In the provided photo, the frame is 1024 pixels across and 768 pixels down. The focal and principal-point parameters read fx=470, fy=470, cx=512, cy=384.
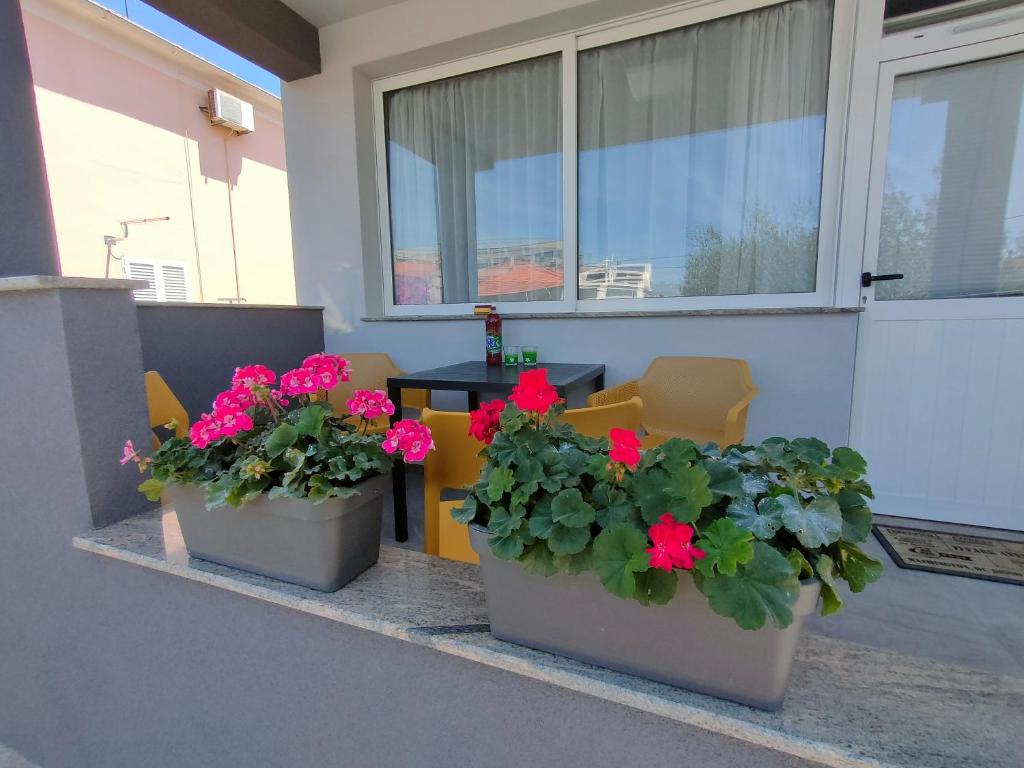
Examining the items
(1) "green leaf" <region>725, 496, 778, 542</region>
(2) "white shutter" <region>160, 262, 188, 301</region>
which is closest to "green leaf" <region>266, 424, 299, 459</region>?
(1) "green leaf" <region>725, 496, 778, 542</region>

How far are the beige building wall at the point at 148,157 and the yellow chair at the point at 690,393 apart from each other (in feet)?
15.4

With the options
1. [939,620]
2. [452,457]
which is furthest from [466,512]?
[939,620]

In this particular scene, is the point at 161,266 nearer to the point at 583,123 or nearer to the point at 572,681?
the point at 583,123

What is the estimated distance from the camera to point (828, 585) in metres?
0.47

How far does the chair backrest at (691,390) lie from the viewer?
2.24 meters

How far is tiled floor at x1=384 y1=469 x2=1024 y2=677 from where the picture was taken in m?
1.32

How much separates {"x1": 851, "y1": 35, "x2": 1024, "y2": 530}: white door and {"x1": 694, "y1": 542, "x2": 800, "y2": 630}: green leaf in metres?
2.29

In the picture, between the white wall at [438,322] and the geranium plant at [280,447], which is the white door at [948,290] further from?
the geranium plant at [280,447]

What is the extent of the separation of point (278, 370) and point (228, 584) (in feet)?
7.85

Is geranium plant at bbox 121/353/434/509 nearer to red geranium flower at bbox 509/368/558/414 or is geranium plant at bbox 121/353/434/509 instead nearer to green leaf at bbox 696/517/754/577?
red geranium flower at bbox 509/368/558/414

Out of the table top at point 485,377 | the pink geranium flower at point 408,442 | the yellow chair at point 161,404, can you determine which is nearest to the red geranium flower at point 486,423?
the pink geranium flower at point 408,442

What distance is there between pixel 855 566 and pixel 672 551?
8.4 inches

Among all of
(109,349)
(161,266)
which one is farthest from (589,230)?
(161,266)

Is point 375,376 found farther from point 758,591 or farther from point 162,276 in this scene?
point 162,276
